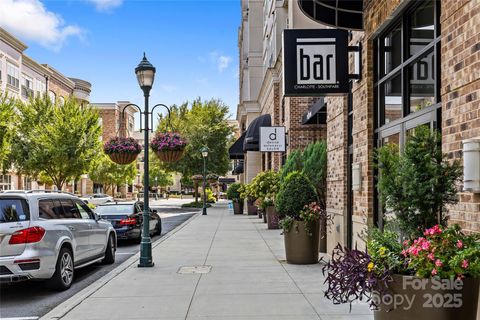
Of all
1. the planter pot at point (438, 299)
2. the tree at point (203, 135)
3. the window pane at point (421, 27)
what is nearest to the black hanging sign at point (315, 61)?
the window pane at point (421, 27)

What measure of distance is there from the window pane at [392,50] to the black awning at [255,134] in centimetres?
1833

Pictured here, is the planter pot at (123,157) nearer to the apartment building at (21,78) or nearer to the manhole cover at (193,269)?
the manhole cover at (193,269)

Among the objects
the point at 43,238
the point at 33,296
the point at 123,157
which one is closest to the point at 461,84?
the point at 43,238

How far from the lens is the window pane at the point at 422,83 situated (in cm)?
655

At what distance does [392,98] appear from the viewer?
8242 millimetres

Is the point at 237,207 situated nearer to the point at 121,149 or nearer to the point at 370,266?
the point at 121,149

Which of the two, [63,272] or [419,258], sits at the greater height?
[419,258]

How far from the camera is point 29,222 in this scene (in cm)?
852

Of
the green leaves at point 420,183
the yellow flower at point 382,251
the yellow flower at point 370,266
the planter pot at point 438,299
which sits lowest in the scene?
the planter pot at point 438,299

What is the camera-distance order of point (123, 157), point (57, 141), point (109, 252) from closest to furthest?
point (109, 252), point (123, 157), point (57, 141)

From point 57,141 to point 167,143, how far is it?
59.2 feet

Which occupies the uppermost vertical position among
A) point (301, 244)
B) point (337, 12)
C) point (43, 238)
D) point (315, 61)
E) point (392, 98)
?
point (337, 12)

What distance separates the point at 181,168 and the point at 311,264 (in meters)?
34.8

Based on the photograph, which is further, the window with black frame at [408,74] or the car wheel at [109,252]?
the car wheel at [109,252]
